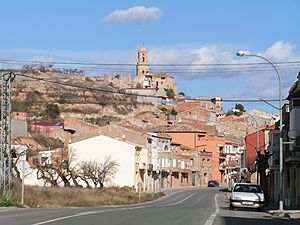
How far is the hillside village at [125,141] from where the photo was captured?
94.4m

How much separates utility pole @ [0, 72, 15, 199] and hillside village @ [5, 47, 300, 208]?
22544 mm

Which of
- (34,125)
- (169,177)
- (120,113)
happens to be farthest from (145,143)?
(120,113)

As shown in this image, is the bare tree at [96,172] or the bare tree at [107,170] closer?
the bare tree at [96,172]

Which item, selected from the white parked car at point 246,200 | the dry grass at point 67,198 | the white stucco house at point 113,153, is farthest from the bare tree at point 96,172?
the white parked car at point 246,200

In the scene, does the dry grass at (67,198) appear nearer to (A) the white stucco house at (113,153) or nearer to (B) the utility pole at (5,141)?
(B) the utility pole at (5,141)

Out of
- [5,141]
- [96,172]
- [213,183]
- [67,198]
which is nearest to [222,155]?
[213,183]

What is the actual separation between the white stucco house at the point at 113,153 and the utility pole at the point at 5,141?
5618cm

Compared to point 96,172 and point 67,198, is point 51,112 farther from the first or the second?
point 67,198

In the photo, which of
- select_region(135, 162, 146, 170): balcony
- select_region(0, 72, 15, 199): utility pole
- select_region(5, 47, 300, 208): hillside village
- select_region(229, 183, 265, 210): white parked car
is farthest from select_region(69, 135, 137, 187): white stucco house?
select_region(229, 183, 265, 210): white parked car

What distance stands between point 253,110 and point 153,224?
17439 centimetres

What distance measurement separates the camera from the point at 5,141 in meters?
44.4

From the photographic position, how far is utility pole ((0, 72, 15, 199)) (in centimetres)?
4275

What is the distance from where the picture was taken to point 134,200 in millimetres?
76000

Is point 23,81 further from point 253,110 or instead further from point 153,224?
point 153,224
